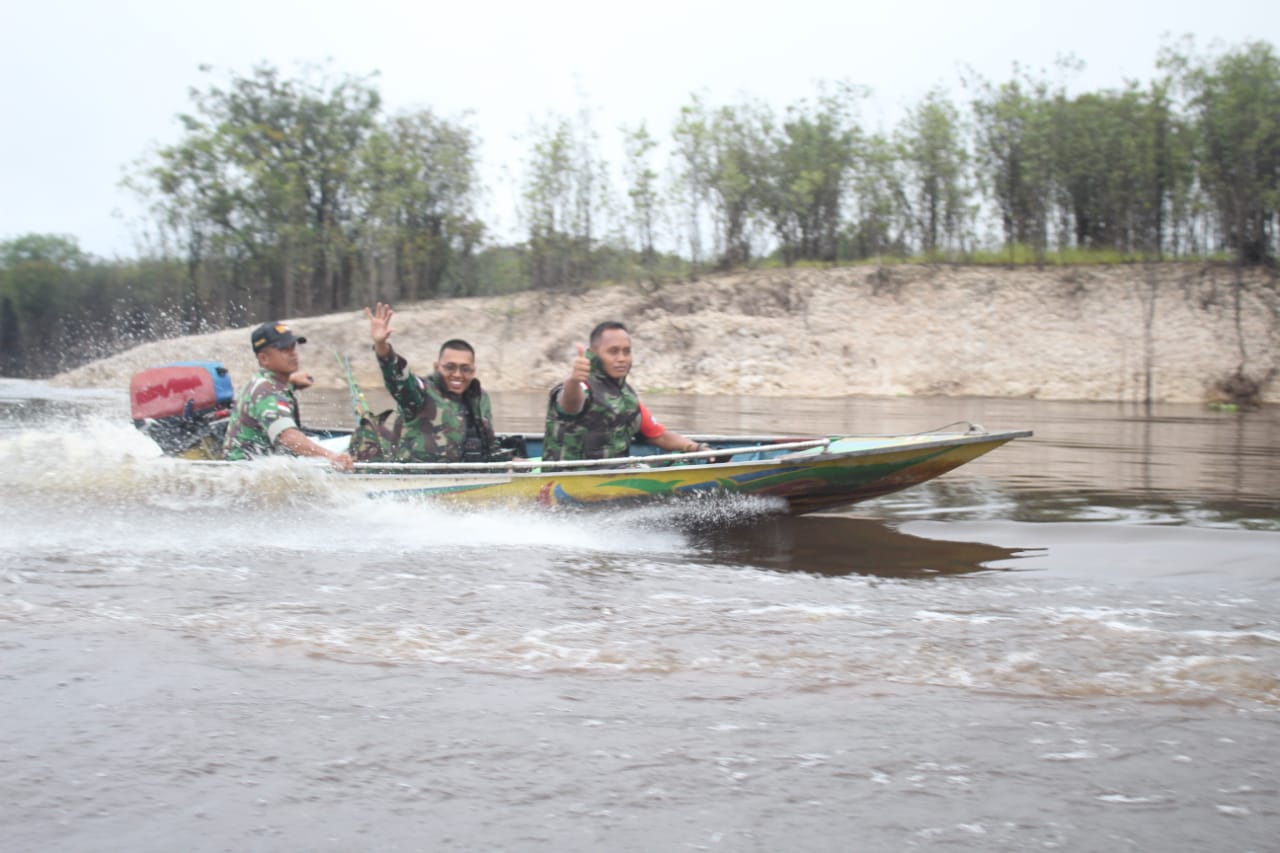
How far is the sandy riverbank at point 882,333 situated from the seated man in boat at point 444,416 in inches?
774

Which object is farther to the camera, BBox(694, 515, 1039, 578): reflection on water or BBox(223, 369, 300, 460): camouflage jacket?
BBox(223, 369, 300, 460): camouflage jacket

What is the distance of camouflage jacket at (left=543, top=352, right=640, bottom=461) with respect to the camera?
7.42m

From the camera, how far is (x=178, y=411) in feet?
27.6

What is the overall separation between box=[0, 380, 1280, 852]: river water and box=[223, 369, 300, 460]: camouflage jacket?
268 mm

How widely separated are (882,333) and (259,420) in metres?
22.7

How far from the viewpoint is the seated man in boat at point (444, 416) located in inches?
288

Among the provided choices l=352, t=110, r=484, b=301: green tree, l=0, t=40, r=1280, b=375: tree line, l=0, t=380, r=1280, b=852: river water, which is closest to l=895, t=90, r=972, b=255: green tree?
l=0, t=40, r=1280, b=375: tree line

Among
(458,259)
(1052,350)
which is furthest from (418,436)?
(458,259)

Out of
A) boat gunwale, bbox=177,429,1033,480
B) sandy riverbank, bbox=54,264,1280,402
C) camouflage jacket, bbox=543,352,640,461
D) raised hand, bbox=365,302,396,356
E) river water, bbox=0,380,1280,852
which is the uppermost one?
sandy riverbank, bbox=54,264,1280,402

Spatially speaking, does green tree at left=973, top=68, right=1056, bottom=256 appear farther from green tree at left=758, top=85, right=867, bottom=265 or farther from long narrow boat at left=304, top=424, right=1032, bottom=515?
long narrow boat at left=304, top=424, right=1032, bottom=515

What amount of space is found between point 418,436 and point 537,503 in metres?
0.99

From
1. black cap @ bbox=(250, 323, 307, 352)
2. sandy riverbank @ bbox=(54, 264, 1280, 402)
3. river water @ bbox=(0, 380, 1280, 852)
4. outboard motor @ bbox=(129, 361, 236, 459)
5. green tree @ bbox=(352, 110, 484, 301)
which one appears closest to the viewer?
river water @ bbox=(0, 380, 1280, 852)

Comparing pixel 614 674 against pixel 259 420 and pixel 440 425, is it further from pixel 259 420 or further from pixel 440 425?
pixel 259 420

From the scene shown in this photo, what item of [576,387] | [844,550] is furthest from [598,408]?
[844,550]
